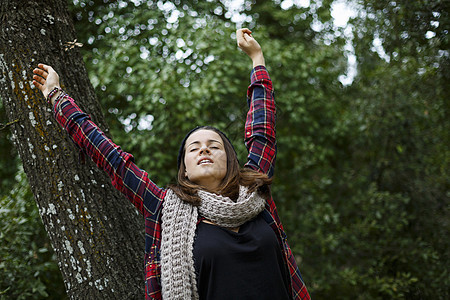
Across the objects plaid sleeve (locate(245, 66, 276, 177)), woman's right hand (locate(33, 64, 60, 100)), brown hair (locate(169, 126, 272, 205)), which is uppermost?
woman's right hand (locate(33, 64, 60, 100))

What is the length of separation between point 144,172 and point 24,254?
207 centimetres

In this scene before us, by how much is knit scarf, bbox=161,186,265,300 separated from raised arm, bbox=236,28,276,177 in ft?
0.88

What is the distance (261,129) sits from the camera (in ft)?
6.82

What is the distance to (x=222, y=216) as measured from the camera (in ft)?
5.69

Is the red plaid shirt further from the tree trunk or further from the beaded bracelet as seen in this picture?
the tree trunk

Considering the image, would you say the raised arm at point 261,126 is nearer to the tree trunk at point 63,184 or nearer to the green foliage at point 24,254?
the tree trunk at point 63,184

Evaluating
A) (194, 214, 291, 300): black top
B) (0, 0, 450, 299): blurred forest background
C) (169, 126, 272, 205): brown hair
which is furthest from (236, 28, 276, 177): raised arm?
(0, 0, 450, 299): blurred forest background

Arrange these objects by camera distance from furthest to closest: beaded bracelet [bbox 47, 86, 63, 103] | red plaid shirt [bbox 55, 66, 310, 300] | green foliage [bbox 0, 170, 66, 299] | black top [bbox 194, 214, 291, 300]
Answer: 1. green foliage [bbox 0, 170, 66, 299]
2. beaded bracelet [bbox 47, 86, 63, 103]
3. red plaid shirt [bbox 55, 66, 310, 300]
4. black top [bbox 194, 214, 291, 300]

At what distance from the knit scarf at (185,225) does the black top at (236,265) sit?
1.4 inches

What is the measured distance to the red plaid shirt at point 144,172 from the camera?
179 cm

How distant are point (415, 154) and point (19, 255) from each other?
4229mm

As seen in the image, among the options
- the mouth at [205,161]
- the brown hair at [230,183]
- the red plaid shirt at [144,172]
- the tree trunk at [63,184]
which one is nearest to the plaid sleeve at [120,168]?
the red plaid shirt at [144,172]

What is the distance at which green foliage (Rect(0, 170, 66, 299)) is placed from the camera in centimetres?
315

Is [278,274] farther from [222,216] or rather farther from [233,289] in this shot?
[222,216]
